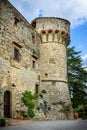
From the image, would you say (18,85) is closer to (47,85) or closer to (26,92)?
(26,92)

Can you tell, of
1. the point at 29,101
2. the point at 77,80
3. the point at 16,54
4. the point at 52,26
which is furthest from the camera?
the point at 77,80

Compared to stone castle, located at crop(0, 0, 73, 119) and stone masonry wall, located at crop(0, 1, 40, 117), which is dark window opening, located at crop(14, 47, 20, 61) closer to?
stone castle, located at crop(0, 0, 73, 119)

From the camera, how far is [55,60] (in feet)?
87.3

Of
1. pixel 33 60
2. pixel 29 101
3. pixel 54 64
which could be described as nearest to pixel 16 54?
pixel 33 60

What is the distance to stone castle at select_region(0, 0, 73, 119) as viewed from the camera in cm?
1908

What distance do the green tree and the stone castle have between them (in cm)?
812

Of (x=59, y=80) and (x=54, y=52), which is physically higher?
(x=54, y=52)

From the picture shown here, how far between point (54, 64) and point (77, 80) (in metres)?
9.72

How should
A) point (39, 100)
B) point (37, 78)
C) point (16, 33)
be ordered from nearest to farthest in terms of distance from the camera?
point (16, 33), point (39, 100), point (37, 78)

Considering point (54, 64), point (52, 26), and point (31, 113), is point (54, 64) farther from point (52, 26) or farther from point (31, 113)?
point (31, 113)

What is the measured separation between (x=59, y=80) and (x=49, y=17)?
6.74 meters

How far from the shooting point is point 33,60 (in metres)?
24.6

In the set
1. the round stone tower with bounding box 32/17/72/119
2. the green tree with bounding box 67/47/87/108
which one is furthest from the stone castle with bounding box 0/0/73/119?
the green tree with bounding box 67/47/87/108

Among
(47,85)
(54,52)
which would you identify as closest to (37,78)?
(47,85)
